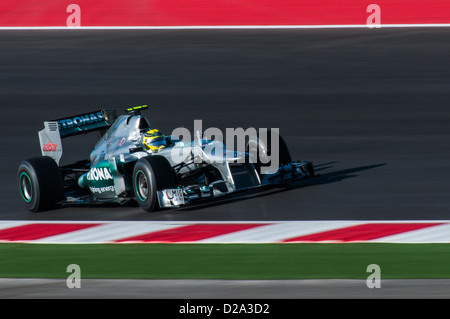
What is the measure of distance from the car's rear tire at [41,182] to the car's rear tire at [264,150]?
2193 mm

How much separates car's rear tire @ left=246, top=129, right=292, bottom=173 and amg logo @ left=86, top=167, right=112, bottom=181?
5.33 feet

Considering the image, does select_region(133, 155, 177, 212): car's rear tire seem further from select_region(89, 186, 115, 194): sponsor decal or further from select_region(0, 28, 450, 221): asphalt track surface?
select_region(89, 186, 115, 194): sponsor decal

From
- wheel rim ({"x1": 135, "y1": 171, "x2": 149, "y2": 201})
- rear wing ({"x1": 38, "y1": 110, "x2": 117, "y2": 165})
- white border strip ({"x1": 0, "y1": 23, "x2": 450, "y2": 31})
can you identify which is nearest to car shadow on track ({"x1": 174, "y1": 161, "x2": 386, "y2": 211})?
wheel rim ({"x1": 135, "y1": 171, "x2": 149, "y2": 201})

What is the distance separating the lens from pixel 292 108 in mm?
16500

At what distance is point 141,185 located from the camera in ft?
32.6

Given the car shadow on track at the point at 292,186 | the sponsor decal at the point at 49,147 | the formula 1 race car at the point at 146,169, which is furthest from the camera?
the sponsor decal at the point at 49,147

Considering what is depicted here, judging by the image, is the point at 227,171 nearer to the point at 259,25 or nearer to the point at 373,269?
the point at 373,269

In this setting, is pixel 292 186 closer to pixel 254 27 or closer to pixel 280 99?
pixel 280 99

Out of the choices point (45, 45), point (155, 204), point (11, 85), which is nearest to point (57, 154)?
point (155, 204)

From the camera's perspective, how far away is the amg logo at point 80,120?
11.2m

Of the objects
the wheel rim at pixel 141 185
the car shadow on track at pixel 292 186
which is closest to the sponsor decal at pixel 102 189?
the wheel rim at pixel 141 185

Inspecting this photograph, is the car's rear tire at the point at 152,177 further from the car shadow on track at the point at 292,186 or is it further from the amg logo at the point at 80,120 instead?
the amg logo at the point at 80,120

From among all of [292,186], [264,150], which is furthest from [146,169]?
[292,186]
